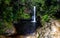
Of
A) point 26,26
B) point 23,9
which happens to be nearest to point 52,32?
point 26,26

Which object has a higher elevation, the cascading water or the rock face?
the rock face

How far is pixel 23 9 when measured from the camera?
30.5 ft

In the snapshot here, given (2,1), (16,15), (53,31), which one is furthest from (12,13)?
(53,31)

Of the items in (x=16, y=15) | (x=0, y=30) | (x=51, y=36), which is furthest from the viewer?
(x=16, y=15)

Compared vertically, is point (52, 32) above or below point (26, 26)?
above

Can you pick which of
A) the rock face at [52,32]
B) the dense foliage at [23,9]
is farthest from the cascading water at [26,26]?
the rock face at [52,32]

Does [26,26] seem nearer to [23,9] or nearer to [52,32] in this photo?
[23,9]

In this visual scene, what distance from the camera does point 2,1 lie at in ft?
27.8

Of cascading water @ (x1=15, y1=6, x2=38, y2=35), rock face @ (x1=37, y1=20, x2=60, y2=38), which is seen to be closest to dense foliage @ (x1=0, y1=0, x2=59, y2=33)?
cascading water @ (x1=15, y1=6, x2=38, y2=35)

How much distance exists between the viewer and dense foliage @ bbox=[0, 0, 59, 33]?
28.4ft

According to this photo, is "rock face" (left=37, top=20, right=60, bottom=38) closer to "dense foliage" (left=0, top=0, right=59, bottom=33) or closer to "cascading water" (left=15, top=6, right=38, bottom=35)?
"cascading water" (left=15, top=6, right=38, bottom=35)

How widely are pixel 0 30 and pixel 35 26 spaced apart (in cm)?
165

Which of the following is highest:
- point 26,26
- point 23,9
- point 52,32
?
point 23,9

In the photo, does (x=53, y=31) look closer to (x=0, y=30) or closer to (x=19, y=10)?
(x=0, y=30)
